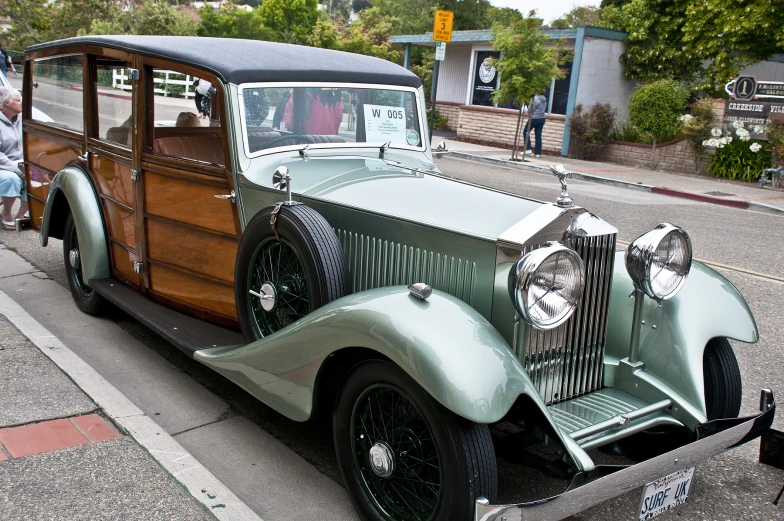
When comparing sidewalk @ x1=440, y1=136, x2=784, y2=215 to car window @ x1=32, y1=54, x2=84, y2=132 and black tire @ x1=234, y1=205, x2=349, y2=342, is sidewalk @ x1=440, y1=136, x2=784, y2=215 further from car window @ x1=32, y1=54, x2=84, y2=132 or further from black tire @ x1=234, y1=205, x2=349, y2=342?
black tire @ x1=234, y1=205, x2=349, y2=342

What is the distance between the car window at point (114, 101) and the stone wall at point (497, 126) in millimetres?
14919

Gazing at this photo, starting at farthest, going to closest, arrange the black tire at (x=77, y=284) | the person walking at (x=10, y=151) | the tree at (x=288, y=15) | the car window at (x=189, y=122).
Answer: the tree at (x=288, y=15) < the person walking at (x=10, y=151) < the black tire at (x=77, y=284) < the car window at (x=189, y=122)

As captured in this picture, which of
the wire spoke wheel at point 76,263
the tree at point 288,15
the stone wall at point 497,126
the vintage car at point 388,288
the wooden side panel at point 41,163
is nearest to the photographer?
the vintage car at point 388,288

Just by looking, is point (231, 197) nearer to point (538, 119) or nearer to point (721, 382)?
point (721, 382)

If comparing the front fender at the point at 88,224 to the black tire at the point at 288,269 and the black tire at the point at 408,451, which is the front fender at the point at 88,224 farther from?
the black tire at the point at 408,451

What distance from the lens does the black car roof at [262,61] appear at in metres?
3.68

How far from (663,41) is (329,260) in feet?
57.2

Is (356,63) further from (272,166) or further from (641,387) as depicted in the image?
(641,387)

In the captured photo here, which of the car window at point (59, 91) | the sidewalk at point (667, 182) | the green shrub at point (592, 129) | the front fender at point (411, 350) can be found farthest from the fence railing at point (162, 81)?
the green shrub at point (592, 129)

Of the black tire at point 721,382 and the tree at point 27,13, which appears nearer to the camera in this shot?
the black tire at point 721,382

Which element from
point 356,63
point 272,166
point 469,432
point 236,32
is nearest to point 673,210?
point 356,63

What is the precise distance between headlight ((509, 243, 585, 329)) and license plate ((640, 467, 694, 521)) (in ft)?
2.14

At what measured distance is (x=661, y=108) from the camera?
51.1ft

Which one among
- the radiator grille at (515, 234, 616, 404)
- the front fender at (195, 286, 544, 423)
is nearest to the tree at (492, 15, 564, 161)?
the radiator grille at (515, 234, 616, 404)
